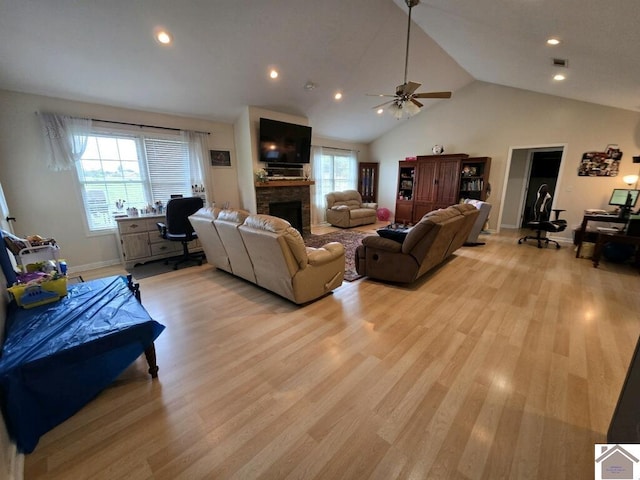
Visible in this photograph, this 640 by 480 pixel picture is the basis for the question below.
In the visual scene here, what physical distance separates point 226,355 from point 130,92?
4302mm

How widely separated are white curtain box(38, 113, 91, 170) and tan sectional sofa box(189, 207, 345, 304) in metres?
2.30

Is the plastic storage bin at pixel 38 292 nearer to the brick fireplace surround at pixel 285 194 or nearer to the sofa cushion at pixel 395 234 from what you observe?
the sofa cushion at pixel 395 234

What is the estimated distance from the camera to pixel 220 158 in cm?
551

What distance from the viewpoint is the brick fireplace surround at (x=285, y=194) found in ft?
18.2

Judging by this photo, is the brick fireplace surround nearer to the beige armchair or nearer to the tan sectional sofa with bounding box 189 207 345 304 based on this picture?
the beige armchair

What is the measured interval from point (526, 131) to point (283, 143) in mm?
5536

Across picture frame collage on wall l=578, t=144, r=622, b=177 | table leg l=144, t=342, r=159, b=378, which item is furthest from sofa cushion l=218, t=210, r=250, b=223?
picture frame collage on wall l=578, t=144, r=622, b=177

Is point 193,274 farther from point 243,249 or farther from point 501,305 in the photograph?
point 501,305

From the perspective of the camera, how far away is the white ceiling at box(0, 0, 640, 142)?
2682mm

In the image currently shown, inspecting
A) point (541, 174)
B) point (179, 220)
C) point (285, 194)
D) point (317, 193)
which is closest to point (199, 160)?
point (179, 220)

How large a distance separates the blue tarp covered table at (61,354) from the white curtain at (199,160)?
3.61 m

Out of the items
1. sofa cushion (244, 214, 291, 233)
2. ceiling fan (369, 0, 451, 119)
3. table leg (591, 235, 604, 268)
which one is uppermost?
ceiling fan (369, 0, 451, 119)

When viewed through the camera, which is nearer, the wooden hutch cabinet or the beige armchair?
the wooden hutch cabinet

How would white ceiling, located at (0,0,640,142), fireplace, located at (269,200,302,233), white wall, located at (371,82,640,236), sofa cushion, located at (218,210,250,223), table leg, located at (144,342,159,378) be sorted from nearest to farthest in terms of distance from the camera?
table leg, located at (144,342,159,378)
white ceiling, located at (0,0,640,142)
sofa cushion, located at (218,210,250,223)
white wall, located at (371,82,640,236)
fireplace, located at (269,200,302,233)
